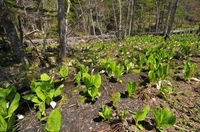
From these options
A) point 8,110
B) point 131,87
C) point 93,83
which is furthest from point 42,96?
point 131,87

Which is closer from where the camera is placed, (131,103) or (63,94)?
(131,103)

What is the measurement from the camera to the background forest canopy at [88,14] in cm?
557

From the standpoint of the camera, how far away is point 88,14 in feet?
72.8

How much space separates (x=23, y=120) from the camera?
10.3 ft

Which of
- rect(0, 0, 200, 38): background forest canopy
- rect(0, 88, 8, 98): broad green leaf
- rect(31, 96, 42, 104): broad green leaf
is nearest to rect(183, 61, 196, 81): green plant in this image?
rect(31, 96, 42, 104): broad green leaf

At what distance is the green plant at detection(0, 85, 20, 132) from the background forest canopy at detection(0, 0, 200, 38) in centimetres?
238

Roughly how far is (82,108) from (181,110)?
6.33ft

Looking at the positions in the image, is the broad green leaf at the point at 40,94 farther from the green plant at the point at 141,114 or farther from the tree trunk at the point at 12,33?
the tree trunk at the point at 12,33

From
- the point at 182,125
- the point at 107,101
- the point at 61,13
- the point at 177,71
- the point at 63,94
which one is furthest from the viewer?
the point at 61,13

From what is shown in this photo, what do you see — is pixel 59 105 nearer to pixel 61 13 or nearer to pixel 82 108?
pixel 82 108

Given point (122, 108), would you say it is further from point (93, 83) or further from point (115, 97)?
point (93, 83)

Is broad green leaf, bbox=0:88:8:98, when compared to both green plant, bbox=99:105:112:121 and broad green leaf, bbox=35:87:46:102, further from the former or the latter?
green plant, bbox=99:105:112:121

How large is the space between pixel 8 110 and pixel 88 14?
68.4 feet

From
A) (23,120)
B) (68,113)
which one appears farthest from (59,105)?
(23,120)
